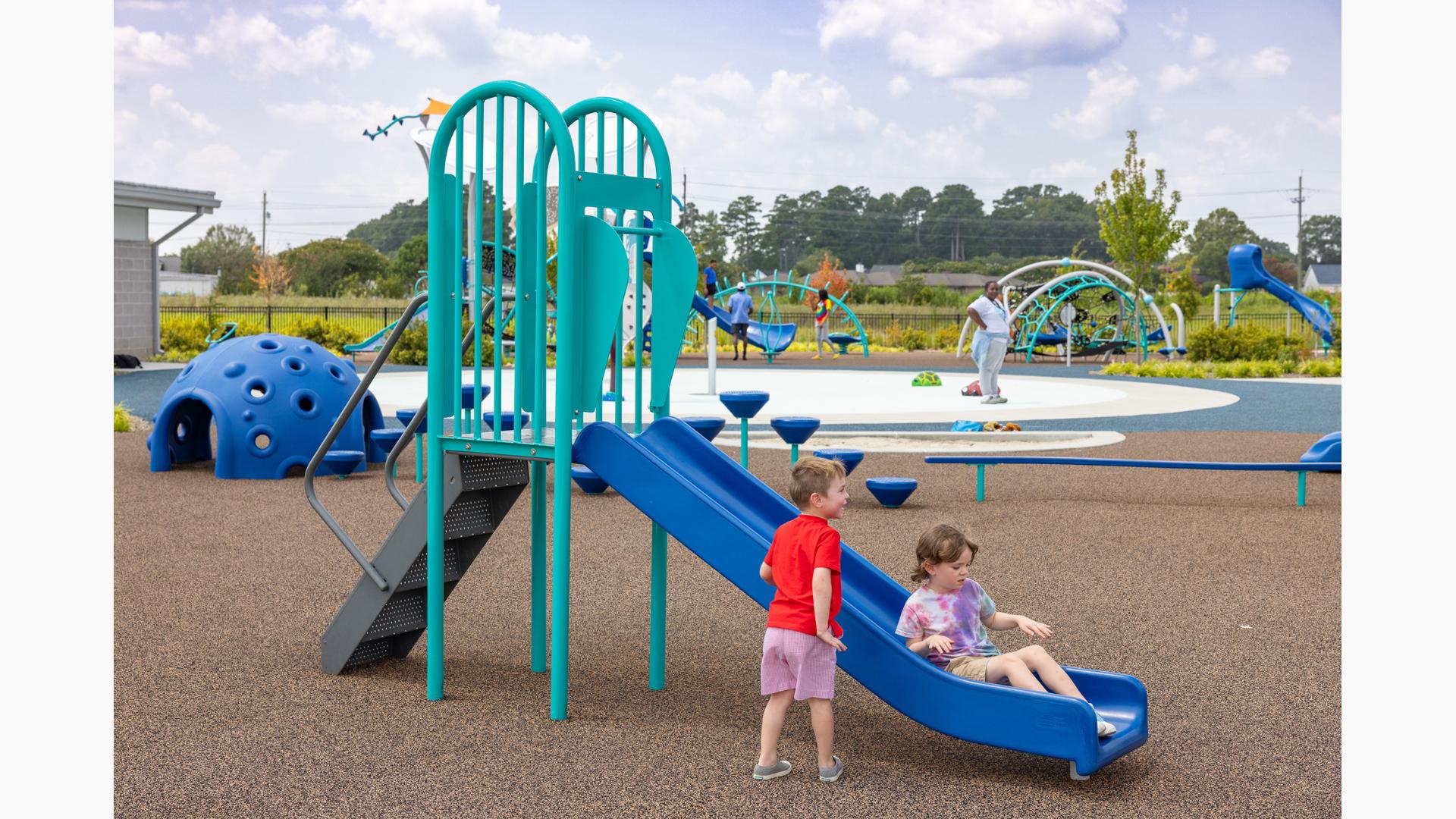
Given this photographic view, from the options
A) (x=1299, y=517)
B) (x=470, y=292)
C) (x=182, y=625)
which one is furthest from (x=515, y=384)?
(x=1299, y=517)

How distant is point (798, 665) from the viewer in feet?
13.4

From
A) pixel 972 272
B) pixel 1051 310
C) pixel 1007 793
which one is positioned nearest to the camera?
pixel 1007 793

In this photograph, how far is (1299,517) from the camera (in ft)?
30.7

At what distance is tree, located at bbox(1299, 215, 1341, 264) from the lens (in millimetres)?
108125

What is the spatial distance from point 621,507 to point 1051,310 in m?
25.6

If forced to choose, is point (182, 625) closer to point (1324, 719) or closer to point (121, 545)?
point (121, 545)

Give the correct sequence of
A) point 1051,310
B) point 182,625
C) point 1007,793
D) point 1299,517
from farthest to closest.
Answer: point 1051,310 → point 1299,517 → point 182,625 → point 1007,793

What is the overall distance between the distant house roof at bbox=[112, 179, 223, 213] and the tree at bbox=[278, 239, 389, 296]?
41.4 meters

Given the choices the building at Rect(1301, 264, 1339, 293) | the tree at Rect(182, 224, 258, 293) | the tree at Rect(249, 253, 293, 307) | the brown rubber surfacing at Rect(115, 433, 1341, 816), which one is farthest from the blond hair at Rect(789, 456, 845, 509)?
the building at Rect(1301, 264, 1339, 293)

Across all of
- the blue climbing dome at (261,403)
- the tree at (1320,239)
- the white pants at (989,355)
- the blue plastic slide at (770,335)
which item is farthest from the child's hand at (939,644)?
the tree at (1320,239)

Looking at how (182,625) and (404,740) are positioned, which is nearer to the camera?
(404,740)

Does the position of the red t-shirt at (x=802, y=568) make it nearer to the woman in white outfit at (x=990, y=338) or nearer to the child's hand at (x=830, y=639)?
the child's hand at (x=830, y=639)

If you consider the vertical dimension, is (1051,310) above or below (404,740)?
above

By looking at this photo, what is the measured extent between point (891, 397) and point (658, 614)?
625 inches
